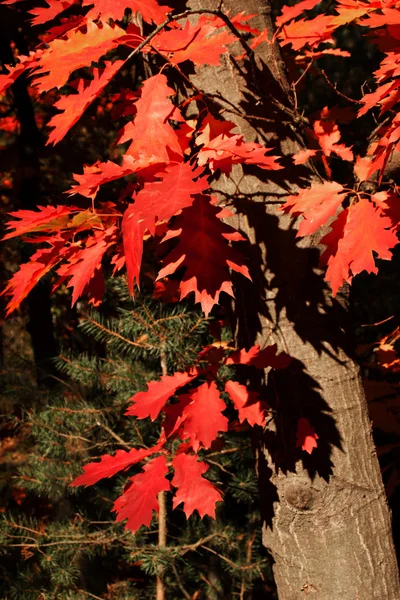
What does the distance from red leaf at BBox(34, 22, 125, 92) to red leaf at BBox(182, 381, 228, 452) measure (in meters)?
0.91

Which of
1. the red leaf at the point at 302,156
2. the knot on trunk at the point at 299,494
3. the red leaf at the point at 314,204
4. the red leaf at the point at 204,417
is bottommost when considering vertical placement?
the knot on trunk at the point at 299,494

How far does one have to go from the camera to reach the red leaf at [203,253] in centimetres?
132

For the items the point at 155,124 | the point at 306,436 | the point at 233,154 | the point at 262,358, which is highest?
the point at 155,124

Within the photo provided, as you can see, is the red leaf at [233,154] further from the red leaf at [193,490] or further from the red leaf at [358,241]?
the red leaf at [193,490]

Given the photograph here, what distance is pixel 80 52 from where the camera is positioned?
130cm

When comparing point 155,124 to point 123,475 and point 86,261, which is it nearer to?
point 86,261

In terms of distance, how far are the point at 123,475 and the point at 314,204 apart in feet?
7.63

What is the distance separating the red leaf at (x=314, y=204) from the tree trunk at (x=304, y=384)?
128mm

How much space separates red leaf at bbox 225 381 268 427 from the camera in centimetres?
152

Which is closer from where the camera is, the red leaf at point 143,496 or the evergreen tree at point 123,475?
the red leaf at point 143,496

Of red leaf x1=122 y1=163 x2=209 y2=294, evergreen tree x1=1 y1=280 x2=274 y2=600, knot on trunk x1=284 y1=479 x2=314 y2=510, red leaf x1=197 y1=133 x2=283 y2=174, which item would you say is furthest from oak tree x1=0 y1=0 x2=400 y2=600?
evergreen tree x1=1 y1=280 x2=274 y2=600

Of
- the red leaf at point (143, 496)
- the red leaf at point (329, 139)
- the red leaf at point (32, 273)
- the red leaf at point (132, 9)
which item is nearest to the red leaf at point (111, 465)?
the red leaf at point (143, 496)

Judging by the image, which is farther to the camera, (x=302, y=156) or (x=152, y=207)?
(x=302, y=156)

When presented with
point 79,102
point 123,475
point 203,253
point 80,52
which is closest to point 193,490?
point 203,253
